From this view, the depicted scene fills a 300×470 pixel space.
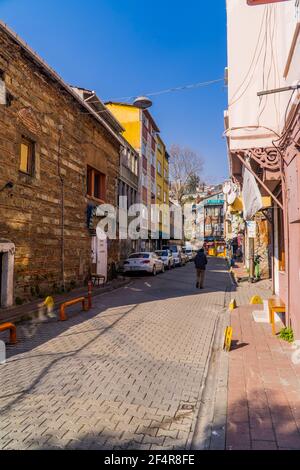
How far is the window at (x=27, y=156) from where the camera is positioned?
11.7 meters

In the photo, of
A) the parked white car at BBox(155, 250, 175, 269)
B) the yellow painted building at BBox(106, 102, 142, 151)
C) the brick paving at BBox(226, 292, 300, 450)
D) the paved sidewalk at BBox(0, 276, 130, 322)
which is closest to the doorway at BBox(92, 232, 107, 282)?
the paved sidewalk at BBox(0, 276, 130, 322)

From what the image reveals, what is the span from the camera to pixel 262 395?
180 inches

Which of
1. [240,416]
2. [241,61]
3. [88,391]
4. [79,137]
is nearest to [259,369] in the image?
[240,416]

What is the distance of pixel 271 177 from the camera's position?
7609 millimetres

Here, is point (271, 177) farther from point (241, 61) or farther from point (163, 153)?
point (163, 153)

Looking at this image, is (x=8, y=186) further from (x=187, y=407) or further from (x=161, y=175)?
(x=161, y=175)

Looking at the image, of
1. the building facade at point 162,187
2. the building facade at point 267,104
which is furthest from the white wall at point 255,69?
the building facade at point 162,187

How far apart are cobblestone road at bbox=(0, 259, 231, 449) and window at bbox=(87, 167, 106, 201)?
367 inches

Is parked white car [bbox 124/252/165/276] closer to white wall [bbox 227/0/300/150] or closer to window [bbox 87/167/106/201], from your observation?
window [bbox 87/167/106/201]

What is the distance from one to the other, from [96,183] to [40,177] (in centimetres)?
689

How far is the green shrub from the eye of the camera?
7.01 m

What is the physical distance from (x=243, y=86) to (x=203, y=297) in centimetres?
777

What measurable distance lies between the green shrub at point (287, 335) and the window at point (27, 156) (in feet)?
28.1

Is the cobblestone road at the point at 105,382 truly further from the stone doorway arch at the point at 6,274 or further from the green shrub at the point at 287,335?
the stone doorway arch at the point at 6,274
